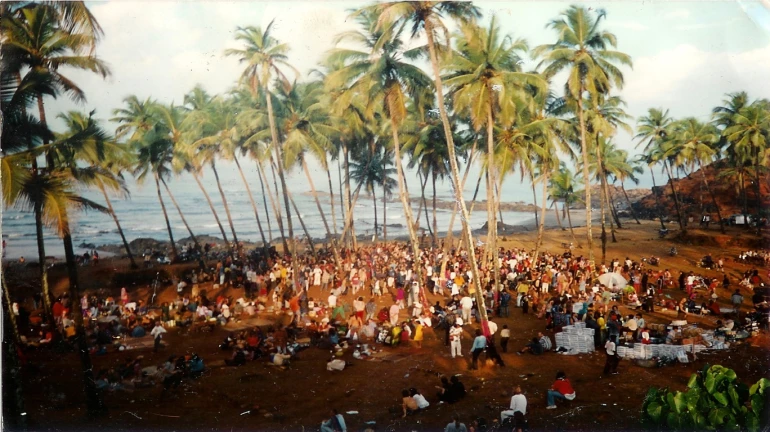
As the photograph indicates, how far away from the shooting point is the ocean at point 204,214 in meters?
6.27

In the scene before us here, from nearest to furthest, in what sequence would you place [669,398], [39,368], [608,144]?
[669,398] → [39,368] → [608,144]

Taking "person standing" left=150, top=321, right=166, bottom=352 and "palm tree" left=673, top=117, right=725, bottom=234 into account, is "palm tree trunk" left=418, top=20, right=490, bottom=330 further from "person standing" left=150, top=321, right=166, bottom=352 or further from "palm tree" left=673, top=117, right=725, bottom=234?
"person standing" left=150, top=321, right=166, bottom=352

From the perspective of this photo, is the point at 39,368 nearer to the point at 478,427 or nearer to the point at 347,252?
the point at 347,252

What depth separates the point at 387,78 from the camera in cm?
714

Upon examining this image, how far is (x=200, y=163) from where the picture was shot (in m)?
6.95

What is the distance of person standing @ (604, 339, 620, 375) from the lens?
657 cm

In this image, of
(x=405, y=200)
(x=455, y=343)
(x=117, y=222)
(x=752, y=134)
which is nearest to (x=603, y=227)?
(x=752, y=134)

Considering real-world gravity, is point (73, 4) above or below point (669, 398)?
above

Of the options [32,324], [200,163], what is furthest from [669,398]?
[32,324]

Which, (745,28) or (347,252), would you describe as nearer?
(745,28)

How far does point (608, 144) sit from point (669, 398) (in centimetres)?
402

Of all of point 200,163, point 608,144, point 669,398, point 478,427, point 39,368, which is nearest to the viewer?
point 669,398

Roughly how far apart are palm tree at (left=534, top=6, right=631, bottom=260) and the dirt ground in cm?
337

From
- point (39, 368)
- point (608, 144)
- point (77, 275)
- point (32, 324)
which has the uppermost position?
point (608, 144)
